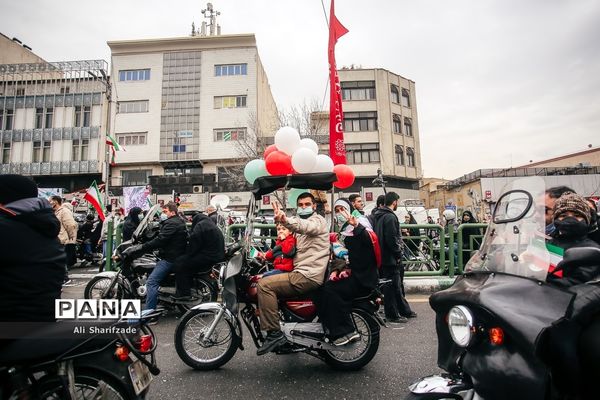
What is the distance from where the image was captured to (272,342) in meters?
3.46

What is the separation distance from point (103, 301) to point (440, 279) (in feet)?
22.9

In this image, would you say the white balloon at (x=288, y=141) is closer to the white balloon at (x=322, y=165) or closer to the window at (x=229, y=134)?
the white balloon at (x=322, y=165)

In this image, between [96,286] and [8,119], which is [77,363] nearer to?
[96,286]

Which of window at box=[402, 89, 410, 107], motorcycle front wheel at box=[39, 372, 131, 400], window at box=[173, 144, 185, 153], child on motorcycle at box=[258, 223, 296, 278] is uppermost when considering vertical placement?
window at box=[402, 89, 410, 107]

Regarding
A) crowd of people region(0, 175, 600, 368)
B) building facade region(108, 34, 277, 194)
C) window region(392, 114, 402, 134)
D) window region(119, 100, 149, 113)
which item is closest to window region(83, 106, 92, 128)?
building facade region(108, 34, 277, 194)

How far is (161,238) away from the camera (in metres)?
5.73

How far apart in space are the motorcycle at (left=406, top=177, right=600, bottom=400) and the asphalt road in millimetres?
1421

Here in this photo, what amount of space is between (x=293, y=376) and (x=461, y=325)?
2277mm

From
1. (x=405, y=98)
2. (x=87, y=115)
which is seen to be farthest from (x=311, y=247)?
(x=87, y=115)

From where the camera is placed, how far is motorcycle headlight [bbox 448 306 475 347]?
175 centimetres

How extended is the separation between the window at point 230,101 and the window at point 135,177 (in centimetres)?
966

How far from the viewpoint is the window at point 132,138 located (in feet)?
115

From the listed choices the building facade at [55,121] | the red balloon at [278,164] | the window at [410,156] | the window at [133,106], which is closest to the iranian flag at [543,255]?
the red balloon at [278,164]

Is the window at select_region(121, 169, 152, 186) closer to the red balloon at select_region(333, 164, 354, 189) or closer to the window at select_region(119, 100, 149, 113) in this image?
the window at select_region(119, 100, 149, 113)
